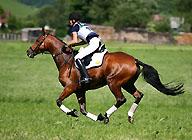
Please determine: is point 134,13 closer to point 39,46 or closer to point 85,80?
point 39,46

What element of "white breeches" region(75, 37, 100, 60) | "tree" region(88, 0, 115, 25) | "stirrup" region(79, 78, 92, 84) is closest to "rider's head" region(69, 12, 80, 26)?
"white breeches" region(75, 37, 100, 60)

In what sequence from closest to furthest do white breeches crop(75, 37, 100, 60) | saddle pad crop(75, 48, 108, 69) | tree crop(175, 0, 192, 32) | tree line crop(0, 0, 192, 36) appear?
saddle pad crop(75, 48, 108, 69)
white breeches crop(75, 37, 100, 60)
tree line crop(0, 0, 192, 36)
tree crop(175, 0, 192, 32)

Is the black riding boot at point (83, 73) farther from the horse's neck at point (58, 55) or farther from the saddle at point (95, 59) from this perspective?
the horse's neck at point (58, 55)

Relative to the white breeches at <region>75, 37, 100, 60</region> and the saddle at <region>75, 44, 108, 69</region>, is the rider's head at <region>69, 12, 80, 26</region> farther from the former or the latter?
the saddle at <region>75, 44, 108, 69</region>

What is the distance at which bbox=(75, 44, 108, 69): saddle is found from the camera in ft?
30.7

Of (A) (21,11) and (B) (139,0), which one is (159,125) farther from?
(A) (21,11)

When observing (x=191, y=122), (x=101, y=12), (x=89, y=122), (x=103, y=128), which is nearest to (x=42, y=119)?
(x=89, y=122)

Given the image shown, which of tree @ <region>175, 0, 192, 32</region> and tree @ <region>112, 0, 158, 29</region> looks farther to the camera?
tree @ <region>175, 0, 192, 32</region>

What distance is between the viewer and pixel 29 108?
1372 centimetres

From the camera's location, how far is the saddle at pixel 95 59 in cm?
936

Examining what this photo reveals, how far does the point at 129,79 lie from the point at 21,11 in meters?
197

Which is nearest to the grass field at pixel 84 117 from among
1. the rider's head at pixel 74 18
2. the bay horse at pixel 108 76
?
the bay horse at pixel 108 76

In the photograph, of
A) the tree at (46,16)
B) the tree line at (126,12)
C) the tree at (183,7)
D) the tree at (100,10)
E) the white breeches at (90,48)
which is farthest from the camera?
the tree at (46,16)

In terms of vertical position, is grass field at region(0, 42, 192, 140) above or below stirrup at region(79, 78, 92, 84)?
below
